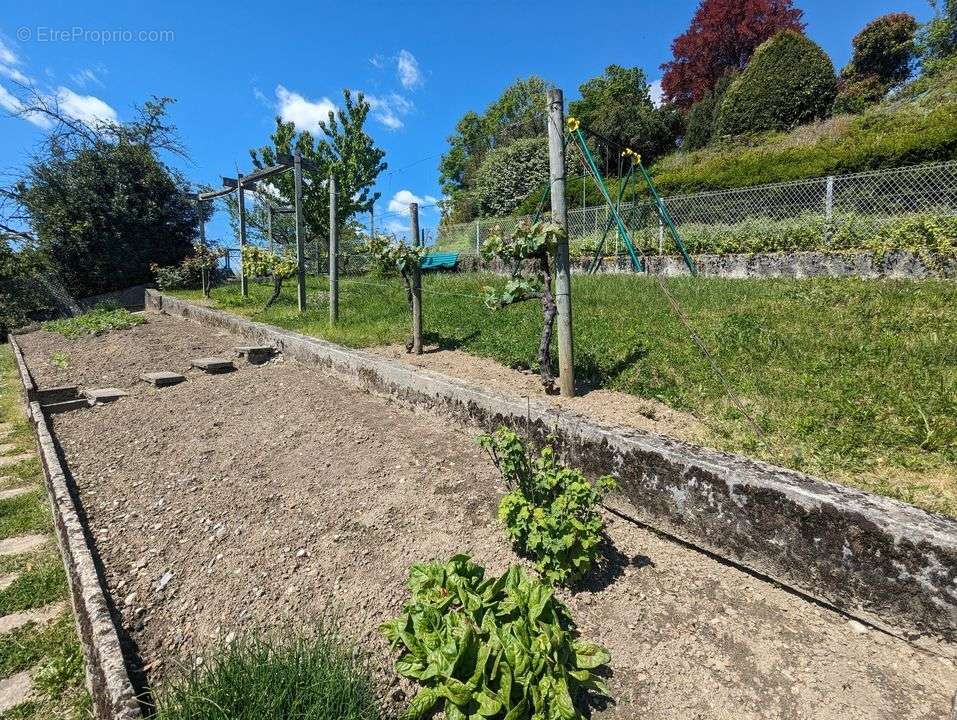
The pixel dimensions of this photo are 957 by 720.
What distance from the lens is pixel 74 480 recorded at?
3578 millimetres

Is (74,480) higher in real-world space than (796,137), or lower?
lower

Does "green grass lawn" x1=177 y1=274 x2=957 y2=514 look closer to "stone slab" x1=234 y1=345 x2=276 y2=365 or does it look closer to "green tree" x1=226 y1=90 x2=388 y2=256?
"stone slab" x1=234 y1=345 x2=276 y2=365

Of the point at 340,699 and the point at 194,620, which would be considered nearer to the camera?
the point at 340,699

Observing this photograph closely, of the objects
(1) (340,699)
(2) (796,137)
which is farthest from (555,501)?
(2) (796,137)

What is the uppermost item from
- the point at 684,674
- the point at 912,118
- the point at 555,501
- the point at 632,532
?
the point at 912,118

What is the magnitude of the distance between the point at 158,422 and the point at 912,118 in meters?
18.3

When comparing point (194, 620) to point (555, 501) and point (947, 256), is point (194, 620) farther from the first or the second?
point (947, 256)

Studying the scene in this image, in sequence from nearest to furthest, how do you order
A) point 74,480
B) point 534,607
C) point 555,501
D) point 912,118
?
point 534,607, point 555,501, point 74,480, point 912,118

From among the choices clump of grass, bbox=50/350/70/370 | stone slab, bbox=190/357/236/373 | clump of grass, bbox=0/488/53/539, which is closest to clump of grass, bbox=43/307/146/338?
clump of grass, bbox=50/350/70/370

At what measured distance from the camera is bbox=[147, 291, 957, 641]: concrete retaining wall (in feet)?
4.98

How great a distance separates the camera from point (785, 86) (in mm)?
17469

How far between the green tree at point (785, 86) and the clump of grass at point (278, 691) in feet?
71.3

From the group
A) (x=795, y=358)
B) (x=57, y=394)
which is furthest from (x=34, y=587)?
(x=795, y=358)

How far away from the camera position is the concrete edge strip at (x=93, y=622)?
1.62m
